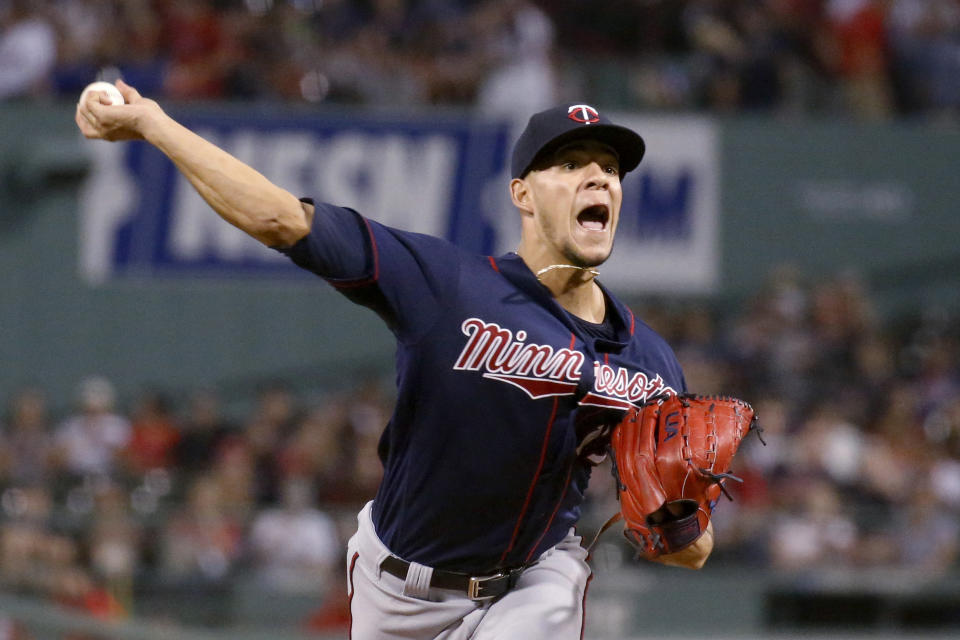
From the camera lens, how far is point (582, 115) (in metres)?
3.45

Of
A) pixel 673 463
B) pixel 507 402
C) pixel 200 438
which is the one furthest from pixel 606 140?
pixel 200 438

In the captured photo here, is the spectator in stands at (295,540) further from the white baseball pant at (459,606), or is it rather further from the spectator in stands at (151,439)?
the white baseball pant at (459,606)

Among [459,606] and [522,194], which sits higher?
[522,194]

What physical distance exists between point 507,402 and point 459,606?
53cm

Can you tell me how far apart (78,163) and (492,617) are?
866 centimetres

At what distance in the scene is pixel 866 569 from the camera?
9445 millimetres

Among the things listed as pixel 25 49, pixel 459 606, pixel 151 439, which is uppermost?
pixel 25 49

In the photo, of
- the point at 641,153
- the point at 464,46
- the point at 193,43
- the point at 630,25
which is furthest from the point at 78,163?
the point at 641,153

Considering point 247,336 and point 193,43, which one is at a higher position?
point 193,43

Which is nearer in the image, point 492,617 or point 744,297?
point 492,617

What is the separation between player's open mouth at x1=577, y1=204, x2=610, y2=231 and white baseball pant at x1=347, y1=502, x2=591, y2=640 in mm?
821

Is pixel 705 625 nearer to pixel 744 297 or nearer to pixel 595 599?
pixel 595 599

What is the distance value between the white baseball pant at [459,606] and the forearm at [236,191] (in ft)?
3.28

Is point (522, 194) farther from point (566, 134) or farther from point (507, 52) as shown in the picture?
point (507, 52)
